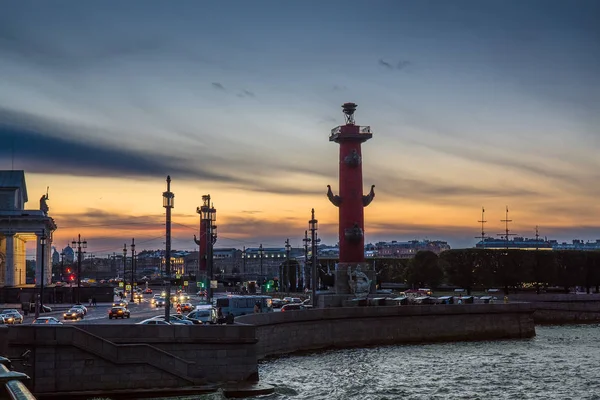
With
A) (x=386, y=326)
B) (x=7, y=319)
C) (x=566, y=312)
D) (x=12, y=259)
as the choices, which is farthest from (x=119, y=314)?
(x=12, y=259)

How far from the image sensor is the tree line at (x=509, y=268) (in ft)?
337

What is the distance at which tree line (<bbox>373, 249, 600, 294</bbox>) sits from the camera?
103 meters

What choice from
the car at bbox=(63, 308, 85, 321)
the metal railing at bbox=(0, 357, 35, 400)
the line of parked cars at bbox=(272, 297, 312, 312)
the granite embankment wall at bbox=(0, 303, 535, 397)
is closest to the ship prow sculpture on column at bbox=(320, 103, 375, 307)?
the line of parked cars at bbox=(272, 297, 312, 312)

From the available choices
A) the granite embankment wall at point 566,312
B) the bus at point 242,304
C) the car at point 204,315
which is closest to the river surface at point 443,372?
the car at point 204,315

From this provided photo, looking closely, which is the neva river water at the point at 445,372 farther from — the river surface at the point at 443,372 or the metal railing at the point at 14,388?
the metal railing at the point at 14,388

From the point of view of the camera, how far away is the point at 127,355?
29672 mm

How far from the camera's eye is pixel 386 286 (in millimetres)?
125938

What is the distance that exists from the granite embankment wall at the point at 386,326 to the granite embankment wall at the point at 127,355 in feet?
41.8

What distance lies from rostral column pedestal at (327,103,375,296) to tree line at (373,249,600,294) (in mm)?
31066

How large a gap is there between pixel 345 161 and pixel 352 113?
6.14 m

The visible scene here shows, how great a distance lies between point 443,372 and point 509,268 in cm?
6365

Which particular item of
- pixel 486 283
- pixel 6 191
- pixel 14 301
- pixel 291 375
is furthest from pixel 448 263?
pixel 291 375

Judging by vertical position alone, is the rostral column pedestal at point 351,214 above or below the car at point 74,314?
above

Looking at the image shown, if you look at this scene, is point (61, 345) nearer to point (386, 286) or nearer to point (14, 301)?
point (14, 301)
